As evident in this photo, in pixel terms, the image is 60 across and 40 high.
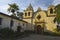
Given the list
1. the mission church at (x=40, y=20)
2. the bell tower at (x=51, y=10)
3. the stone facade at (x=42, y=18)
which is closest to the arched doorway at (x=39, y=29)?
the mission church at (x=40, y=20)

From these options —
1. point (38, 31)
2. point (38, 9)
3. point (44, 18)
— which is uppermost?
point (38, 9)

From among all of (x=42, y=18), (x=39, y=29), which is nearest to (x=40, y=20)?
(x=42, y=18)

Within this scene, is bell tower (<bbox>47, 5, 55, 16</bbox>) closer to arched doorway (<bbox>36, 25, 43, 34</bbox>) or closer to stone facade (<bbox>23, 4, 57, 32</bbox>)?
stone facade (<bbox>23, 4, 57, 32</bbox>)

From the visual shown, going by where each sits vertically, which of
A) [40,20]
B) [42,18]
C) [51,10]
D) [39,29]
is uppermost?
[51,10]

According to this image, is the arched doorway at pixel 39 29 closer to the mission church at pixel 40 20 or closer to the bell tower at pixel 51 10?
the mission church at pixel 40 20

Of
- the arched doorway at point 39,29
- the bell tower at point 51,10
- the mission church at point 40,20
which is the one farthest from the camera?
the arched doorway at point 39,29

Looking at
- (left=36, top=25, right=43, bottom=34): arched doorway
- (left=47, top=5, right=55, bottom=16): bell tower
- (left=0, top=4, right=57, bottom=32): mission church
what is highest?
(left=47, top=5, right=55, bottom=16): bell tower

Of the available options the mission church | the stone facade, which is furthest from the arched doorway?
the stone facade

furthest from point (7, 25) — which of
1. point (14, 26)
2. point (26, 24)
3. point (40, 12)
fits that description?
point (40, 12)

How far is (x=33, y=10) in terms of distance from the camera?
41188mm

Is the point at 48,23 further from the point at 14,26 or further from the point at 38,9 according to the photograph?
the point at 14,26

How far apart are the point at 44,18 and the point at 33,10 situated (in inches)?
192

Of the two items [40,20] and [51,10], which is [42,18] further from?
[51,10]

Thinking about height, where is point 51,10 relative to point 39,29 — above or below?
above
